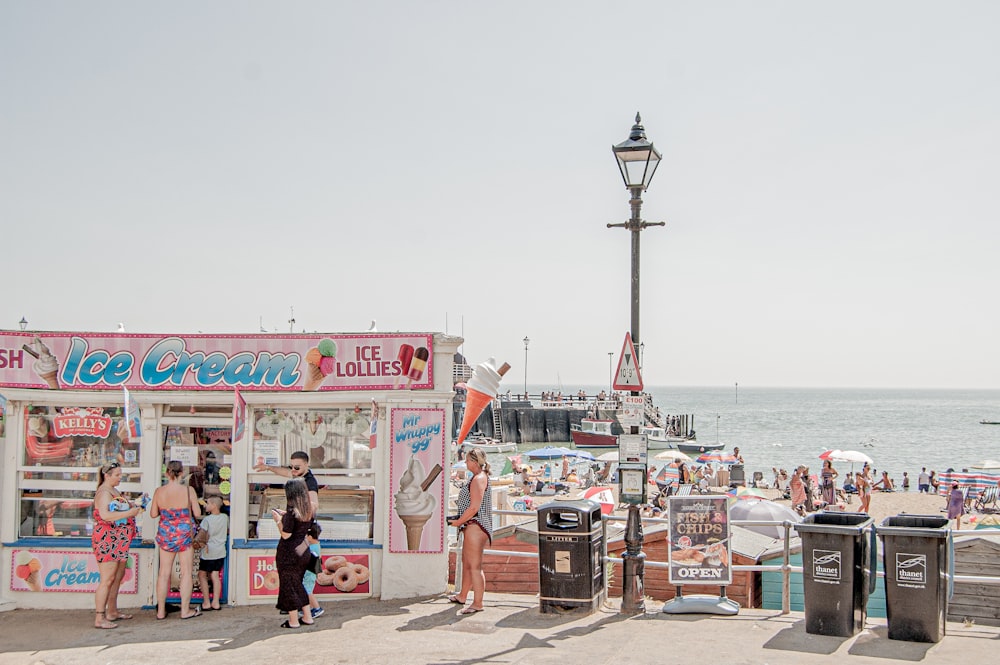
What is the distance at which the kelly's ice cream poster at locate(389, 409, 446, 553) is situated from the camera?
8875 millimetres

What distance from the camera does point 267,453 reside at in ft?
29.7

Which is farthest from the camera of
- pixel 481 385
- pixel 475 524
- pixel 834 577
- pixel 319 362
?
pixel 481 385

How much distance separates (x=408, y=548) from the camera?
8.88m

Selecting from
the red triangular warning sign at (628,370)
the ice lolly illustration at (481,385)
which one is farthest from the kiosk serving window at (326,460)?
the red triangular warning sign at (628,370)

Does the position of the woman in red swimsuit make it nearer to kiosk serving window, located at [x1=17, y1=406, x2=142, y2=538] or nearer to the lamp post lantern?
kiosk serving window, located at [x1=17, y1=406, x2=142, y2=538]

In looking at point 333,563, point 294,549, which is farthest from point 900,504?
point 294,549

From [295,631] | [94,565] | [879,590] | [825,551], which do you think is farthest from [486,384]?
[879,590]

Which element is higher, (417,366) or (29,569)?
(417,366)

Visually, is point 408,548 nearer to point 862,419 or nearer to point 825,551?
point 825,551

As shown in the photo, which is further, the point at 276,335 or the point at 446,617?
the point at 276,335

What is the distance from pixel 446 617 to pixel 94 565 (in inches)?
152

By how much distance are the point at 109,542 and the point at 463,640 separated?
3.66m

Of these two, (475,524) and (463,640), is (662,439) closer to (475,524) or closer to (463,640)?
(475,524)

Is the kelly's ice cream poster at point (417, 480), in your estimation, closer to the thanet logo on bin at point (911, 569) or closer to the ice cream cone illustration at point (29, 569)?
the ice cream cone illustration at point (29, 569)
